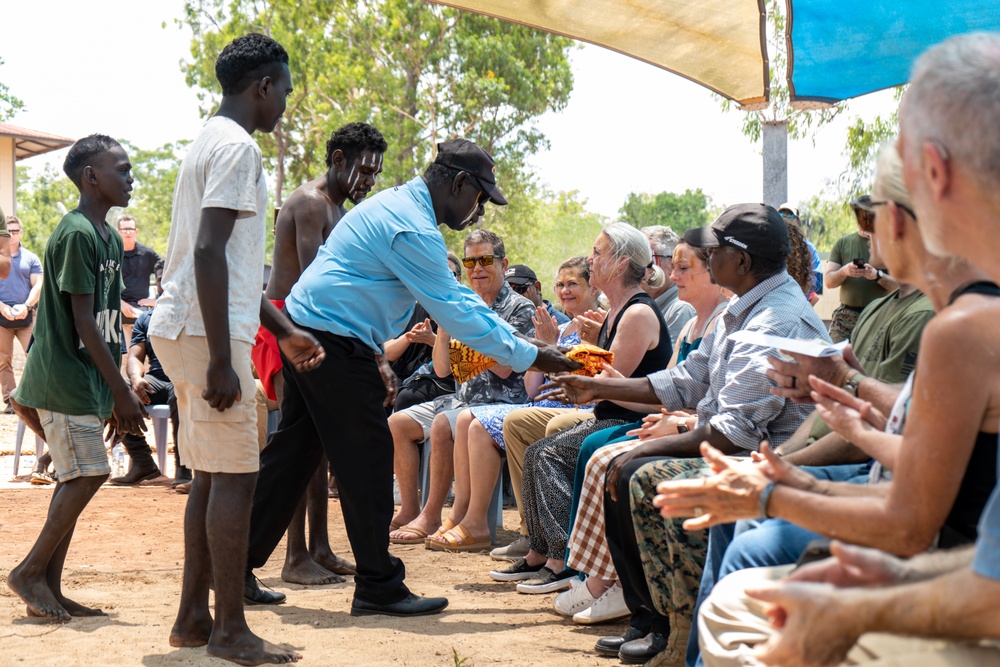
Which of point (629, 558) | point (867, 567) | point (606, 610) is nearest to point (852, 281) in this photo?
point (606, 610)

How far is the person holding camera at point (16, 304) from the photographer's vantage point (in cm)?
1105

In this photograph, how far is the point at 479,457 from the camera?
6.31 meters

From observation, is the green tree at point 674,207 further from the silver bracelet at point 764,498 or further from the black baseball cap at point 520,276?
the silver bracelet at point 764,498

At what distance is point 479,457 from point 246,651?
2.54 metres

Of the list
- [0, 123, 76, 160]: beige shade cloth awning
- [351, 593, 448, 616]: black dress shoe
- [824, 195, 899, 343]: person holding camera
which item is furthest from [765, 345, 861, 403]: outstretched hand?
[0, 123, 76, 160]: beige shade cloth awning

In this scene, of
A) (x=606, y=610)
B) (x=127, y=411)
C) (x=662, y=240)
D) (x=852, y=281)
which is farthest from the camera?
(x=662, y=240)

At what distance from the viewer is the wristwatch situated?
329 centimetres

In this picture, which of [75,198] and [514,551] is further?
[75,198]

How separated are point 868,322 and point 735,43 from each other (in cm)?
250

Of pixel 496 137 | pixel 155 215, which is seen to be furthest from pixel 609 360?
pixel 155 215

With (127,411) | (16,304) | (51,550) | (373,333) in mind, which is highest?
(16,304)

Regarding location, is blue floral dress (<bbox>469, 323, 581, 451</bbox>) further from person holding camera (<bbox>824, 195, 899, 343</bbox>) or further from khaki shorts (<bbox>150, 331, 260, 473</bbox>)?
khaki shorts (<bbox>150, 331, 260, 473</bbox>)

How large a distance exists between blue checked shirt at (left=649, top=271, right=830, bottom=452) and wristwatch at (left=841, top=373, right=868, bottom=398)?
0.54m

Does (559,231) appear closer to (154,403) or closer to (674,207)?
(674,207)
